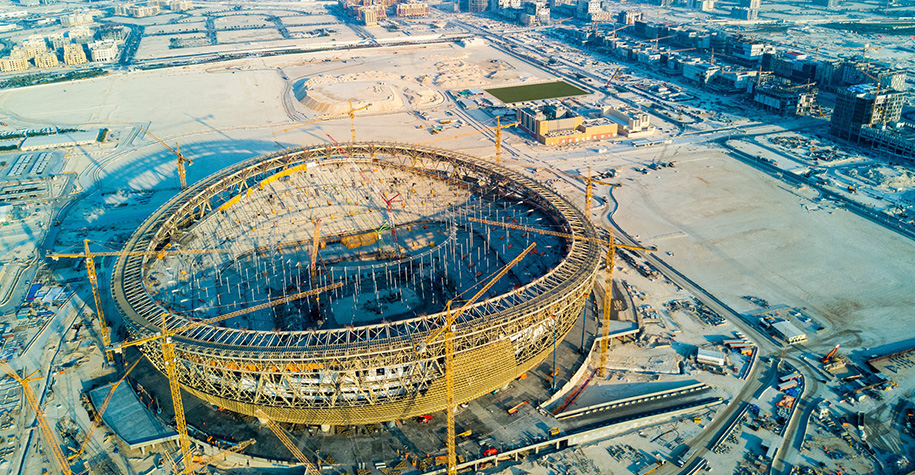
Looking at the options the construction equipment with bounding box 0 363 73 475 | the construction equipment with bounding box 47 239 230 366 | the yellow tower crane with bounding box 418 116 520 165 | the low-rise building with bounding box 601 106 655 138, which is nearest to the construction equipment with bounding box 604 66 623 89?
the low-rise building with bounding box 601 106 655 138

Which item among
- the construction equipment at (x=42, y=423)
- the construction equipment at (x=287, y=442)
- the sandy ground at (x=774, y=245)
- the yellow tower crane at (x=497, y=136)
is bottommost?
the construction equipment at (x=42, y=423)

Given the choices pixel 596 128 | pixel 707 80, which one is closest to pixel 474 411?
pixel 596 128

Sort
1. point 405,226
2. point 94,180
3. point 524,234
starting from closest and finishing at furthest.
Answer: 1. point 524,234
2. point 405,226
3. point 94,180

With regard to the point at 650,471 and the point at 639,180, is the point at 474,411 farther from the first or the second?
the point at 639,180

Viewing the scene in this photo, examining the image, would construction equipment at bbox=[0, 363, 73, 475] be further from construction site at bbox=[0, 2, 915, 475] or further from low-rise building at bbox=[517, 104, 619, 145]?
low-rise building at bbox=[517, 104, 619, 145]

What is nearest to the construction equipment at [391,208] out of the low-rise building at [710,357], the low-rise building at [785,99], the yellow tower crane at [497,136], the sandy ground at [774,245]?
the yellow tower crane at [497,136]

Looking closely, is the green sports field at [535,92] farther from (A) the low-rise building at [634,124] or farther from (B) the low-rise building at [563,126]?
Answer: (A) the low-rise building at [634,124]

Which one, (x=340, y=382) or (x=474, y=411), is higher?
(x=340, y=382)
